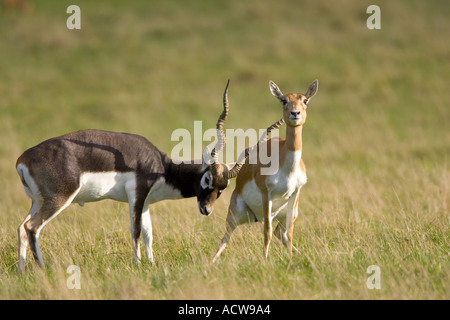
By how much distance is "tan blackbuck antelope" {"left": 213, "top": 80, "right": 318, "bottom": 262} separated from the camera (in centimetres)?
689

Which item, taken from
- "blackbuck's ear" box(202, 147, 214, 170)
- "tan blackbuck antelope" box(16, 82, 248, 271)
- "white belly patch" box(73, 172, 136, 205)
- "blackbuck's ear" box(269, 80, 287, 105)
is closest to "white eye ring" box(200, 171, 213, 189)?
"tan blackbuck antelope" box(16, 82, 248, 271)

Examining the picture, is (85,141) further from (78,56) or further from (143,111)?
(78,56)

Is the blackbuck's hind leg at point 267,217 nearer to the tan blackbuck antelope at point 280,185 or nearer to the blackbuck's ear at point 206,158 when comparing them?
the tan blackbuck antelope at point 280,185

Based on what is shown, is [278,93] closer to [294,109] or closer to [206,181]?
[294,109]

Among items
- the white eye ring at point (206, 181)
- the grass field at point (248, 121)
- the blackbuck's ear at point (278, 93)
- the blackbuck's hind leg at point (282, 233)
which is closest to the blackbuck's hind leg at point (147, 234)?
the grass field at point (248, 121)

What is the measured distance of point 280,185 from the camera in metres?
7.08

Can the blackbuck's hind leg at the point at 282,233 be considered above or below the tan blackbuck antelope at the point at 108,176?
below

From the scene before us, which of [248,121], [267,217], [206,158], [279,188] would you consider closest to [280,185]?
[279,188]

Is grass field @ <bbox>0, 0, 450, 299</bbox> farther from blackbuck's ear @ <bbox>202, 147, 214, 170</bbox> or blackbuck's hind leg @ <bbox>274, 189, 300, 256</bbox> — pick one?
blackbuck's ear @ <bbox>202, 147, 214, 170</bbox>

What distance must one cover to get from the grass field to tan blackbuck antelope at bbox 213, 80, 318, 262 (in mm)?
343

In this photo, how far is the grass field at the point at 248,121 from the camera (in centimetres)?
674

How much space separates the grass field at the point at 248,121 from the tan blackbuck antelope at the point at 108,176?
0.50 metres

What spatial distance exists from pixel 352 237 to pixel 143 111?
14.3 m

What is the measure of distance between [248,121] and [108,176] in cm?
1274
